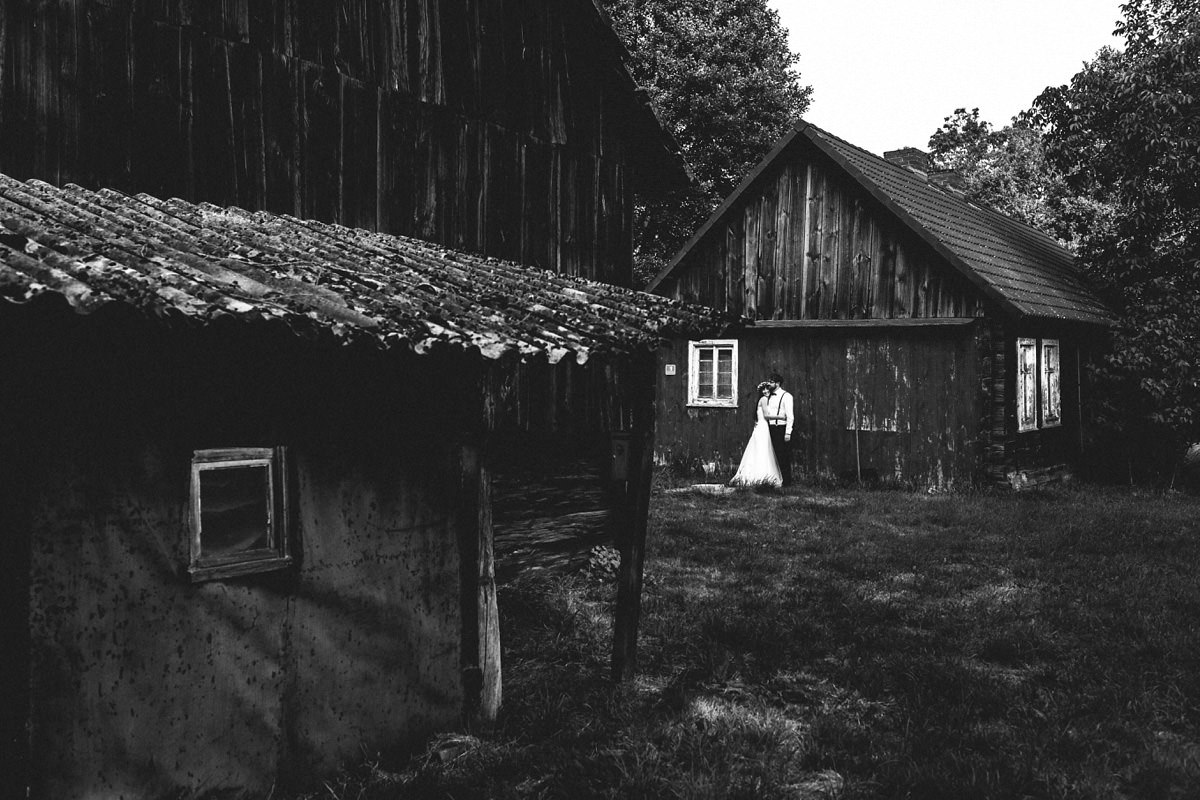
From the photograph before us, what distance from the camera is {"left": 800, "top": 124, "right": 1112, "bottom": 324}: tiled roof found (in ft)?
50.5

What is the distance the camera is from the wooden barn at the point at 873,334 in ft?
50.3

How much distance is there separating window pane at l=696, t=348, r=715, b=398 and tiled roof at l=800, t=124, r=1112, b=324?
4225mm

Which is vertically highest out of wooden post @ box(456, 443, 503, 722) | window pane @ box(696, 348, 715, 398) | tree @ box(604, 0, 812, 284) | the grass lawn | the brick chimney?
tree @ box(604, 0, 812, 284)

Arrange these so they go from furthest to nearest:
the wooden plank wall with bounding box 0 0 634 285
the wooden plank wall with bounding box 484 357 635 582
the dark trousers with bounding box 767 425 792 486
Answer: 1. the dark trousers with bounding box 767 425 792 486
2. the wooden plank wall with bounding box 484 357 635 582
3. the wooden plank wall with bounding box 0 0 634 285

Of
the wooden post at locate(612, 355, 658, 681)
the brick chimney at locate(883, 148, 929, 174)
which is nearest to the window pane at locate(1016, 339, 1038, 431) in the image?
the brick chimney at locate(883, 148, 929, 174)

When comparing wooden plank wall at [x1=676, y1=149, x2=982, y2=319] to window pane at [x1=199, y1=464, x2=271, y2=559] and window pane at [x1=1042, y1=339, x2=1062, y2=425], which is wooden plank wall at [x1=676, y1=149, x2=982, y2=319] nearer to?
window pane at [x1=1042, y1=339, x2=1062, y2=425]

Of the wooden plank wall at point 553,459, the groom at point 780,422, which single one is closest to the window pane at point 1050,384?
the groom at point 780,422

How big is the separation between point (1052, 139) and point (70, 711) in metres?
19.1

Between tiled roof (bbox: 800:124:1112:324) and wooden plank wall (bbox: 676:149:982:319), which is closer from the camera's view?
tiled roof (bbox: 800:124:1112:324)

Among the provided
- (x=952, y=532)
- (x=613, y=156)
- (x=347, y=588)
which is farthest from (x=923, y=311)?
(x=347, y=588)

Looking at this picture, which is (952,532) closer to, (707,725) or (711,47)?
(707,725)

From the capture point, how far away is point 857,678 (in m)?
6.45

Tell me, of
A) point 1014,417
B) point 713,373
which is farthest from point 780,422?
point 1014,417

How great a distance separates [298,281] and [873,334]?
13.2 meters
